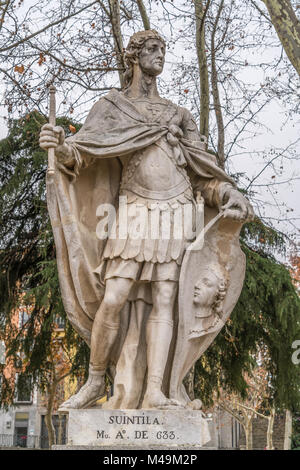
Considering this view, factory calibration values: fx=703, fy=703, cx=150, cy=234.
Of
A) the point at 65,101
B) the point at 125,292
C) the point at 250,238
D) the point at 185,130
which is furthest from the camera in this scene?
the point at 250,238

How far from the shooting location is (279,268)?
1255 cm

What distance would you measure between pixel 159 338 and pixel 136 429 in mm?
745

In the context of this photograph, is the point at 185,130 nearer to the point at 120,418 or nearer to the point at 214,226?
the point at 214,226

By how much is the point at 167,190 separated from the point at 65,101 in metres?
6.79

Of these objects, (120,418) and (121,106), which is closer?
(120,418)

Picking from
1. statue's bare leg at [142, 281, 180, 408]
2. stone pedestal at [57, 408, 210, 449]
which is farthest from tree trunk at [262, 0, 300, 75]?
stone pedestal at [57, 408, 210, 449]

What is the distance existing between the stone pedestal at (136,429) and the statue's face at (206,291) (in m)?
0.94

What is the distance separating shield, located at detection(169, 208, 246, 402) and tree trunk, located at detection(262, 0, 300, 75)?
11.0ft

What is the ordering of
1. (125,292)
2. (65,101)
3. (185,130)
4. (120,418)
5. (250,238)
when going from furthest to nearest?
1. (250,238)
2. (65,101)
3. (185,130)
4. (125,292)
5. (120,418)

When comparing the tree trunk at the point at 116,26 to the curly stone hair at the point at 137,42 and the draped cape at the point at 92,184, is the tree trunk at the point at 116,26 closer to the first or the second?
the curly stone hair at the point at 137,42

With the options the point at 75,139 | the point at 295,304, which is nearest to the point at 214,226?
the point at 75,139

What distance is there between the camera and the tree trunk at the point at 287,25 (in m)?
8.41

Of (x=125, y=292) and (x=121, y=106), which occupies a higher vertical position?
(x=121, y=106)

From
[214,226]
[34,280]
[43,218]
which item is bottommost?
[214,226]
